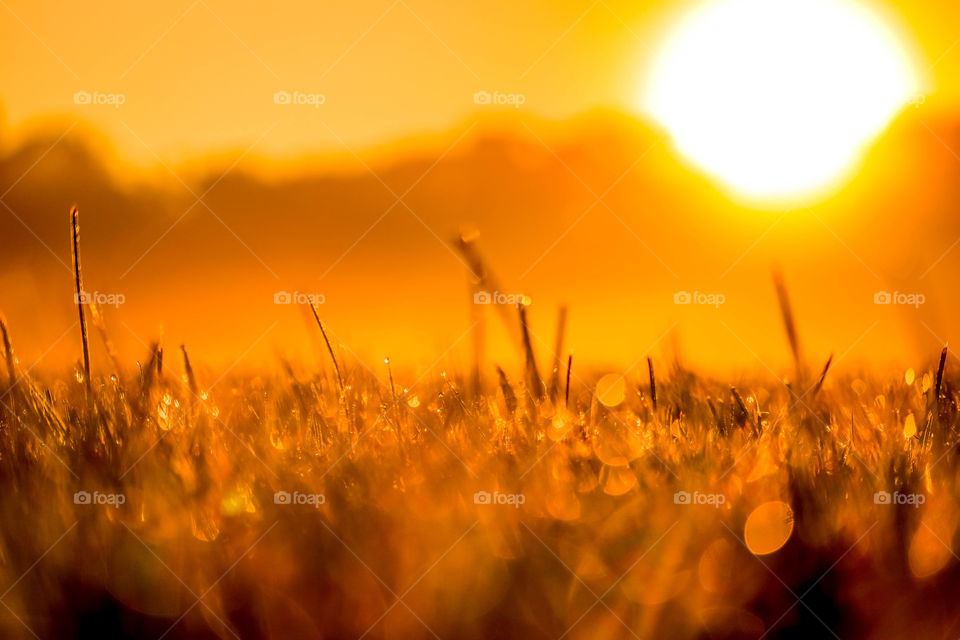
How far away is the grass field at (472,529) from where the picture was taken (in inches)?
52.4

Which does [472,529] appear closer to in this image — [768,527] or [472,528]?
[472,528]

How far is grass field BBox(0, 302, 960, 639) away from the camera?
1.33 m

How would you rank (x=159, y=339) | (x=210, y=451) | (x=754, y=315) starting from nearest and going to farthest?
(x=210, y=451), (x=159, y=339), (x=754, y=315)

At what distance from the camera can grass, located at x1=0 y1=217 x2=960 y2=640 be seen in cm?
133

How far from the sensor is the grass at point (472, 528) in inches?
52.4

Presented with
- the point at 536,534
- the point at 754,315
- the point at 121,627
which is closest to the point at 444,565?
the point at 536,534

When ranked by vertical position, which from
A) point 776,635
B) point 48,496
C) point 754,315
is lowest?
point 776,635

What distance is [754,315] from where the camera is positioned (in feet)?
19.2

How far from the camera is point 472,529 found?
142cm

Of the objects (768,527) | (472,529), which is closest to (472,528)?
(472,529)

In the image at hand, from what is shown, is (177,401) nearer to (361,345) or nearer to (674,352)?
(361,345)

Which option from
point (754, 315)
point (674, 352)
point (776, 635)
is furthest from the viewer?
point (754, 315)

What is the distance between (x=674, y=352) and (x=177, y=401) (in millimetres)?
1537

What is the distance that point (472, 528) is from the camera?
1416mm
